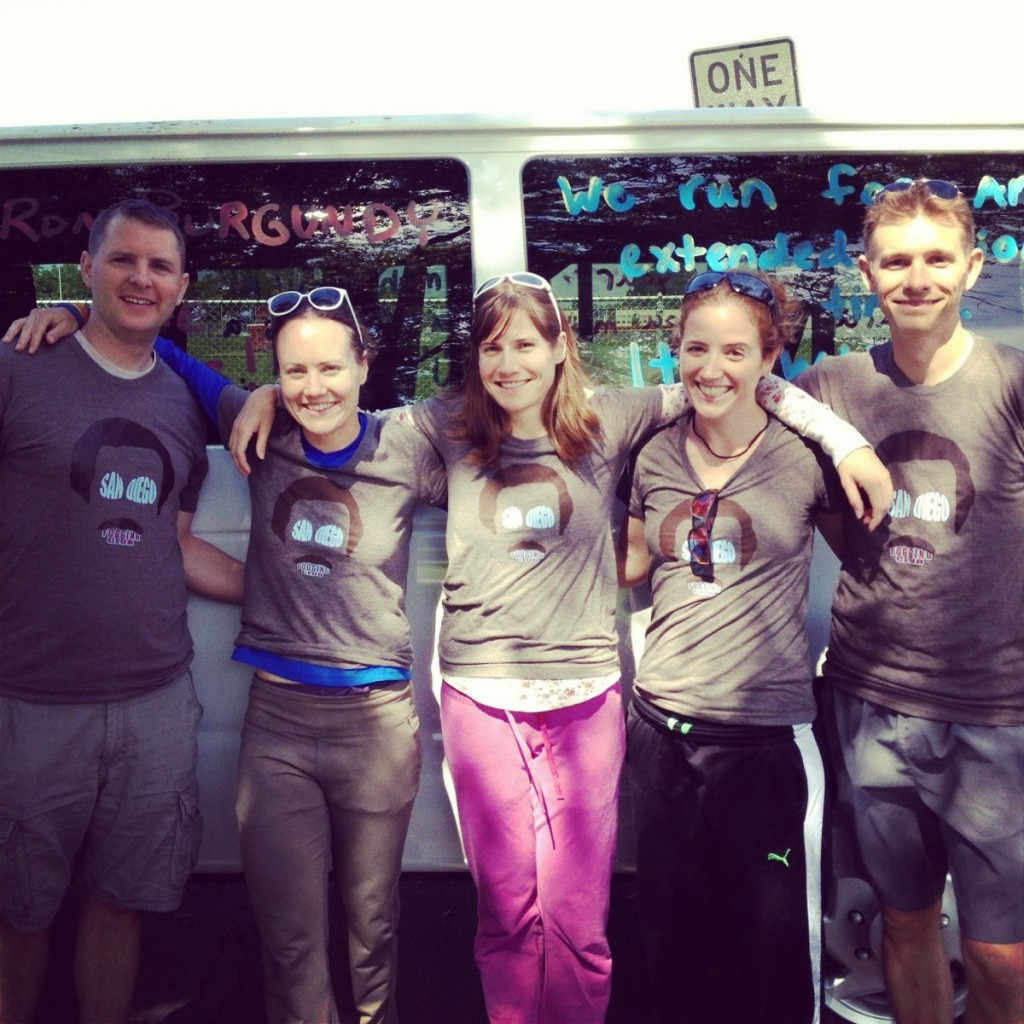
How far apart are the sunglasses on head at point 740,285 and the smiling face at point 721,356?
0.03 meters

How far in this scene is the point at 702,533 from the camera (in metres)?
2.20

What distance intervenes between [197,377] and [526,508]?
3.07ft

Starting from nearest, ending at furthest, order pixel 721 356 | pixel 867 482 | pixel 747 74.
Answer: pixel 867 482
pixel 721 356
pixel 747 74

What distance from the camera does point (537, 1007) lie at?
2.22m

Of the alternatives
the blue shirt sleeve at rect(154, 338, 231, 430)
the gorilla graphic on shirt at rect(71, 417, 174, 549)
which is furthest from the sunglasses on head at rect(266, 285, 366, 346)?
the gorilla graphic on shirt at rect(71, 417, 174, 549)

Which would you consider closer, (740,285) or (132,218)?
(740,285)

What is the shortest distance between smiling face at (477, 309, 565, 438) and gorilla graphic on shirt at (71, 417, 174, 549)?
32.3 inches

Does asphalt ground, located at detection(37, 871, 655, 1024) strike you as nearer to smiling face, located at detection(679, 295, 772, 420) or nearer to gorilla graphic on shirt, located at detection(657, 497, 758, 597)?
gorilla graphic on shirt, located at detection(657, 497, 758, 597)

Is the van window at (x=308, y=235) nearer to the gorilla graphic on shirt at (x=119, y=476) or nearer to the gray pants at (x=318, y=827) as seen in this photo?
the gorilla graphic on shirt at (x=119, y=476)

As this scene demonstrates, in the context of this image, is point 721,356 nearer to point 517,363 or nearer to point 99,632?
point 517,363

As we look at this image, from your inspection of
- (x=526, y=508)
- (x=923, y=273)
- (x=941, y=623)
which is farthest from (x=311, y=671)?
(x=923, y=273)

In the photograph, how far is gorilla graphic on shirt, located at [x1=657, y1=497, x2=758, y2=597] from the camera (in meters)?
2.18

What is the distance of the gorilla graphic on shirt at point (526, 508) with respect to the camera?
7.39ft

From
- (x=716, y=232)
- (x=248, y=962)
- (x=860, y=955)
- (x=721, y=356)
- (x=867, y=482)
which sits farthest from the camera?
(x=248, y=962)
